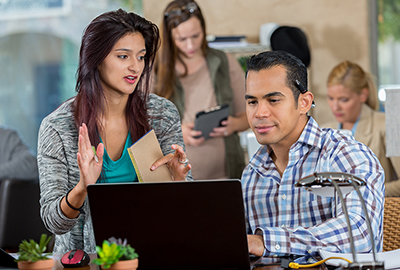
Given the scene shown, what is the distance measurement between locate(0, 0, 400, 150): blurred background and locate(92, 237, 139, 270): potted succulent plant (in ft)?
8.16

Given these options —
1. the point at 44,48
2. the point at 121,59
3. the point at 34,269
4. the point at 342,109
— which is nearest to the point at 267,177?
the point at 121,59

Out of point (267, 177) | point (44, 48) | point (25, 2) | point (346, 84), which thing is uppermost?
point (25, 2)

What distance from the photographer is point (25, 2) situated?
3.77 m

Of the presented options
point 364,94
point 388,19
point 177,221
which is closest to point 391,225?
point 177,221

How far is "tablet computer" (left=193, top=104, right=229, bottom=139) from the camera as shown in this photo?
86.4 inches

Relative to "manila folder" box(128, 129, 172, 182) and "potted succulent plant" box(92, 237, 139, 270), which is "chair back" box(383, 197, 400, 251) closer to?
"manila folder" box(128, 129, 172, 182)

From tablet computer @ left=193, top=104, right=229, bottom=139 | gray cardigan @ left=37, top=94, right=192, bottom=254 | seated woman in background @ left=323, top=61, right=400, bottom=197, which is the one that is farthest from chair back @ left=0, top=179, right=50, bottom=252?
seated woman in background @ left=323, top=61, right=400, bottom=197

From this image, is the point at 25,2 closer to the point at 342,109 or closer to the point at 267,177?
the point at 342,109

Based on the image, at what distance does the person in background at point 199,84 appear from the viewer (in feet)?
7.66

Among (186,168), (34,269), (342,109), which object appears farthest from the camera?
(342,109)

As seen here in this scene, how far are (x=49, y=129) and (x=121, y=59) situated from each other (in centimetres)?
30

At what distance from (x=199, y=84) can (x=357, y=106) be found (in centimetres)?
96

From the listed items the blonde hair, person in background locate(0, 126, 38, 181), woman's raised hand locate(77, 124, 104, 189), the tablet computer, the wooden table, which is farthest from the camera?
person in background locate(0, 126, 38, 181)

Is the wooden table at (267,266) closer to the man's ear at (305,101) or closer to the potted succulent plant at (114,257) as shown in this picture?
the potted succulent plant at (114,257)
